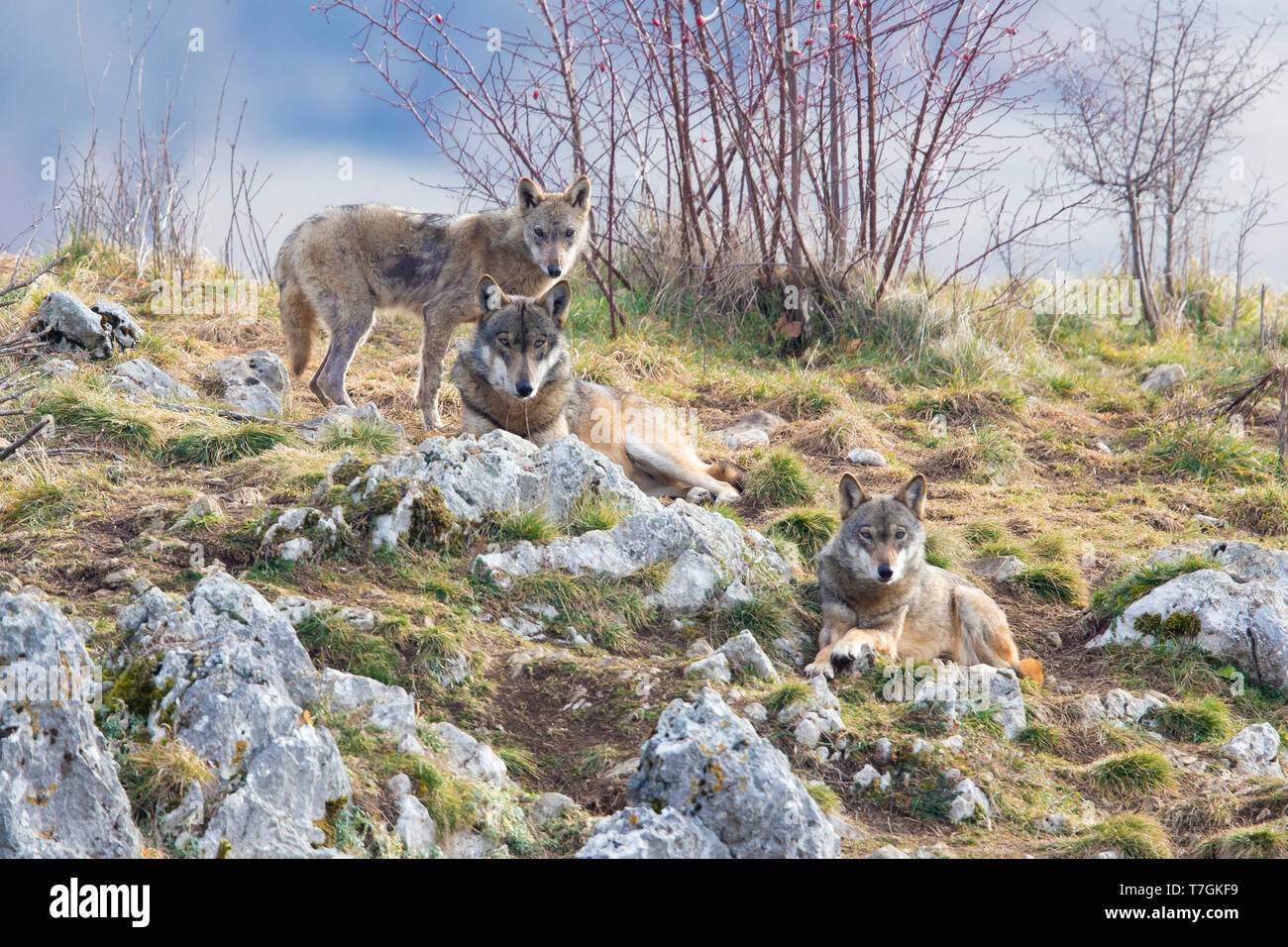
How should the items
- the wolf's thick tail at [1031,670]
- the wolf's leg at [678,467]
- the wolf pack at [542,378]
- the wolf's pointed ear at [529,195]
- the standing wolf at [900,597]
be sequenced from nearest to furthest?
the wolf's thick tail at [1031,670] < the standing wolf at [900,597] < the wolf pack at [542,378] < the wolf's leg at [678,467] < the wolf's pointed ear at [529,195]

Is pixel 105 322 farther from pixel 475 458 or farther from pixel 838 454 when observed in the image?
pixel 838 454

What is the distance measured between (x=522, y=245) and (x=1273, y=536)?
663 cm

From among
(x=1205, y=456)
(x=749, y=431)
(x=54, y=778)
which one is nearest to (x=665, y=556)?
(x=54, y=778)

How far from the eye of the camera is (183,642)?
4191mm

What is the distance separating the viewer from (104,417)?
7203 mm

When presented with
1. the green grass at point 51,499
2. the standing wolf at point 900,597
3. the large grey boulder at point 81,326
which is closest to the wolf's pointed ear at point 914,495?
the standing wolf at point 900,597

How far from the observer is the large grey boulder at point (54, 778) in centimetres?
325

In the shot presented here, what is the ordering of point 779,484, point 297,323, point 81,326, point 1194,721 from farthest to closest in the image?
point 297,323 < point 81,326 < point 779,484 < point 1194,721

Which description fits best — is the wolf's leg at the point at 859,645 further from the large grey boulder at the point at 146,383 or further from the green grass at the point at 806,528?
the large grey boulder at the point at 146,383

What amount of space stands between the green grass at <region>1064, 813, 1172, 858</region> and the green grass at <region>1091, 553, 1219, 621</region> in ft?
7.92

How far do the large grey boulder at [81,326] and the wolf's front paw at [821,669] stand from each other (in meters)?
6.79

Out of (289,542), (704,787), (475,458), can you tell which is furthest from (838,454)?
(704,787)

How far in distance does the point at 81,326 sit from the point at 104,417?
228cm

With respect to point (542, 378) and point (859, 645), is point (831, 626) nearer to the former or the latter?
point (859, 645)
